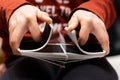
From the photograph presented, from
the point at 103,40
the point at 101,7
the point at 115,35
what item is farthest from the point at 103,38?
the point at 115,35

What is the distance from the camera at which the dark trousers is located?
56 centimetres

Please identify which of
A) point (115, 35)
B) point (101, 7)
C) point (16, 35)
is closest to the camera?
point (16, 35)

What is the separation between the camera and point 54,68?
625 mm

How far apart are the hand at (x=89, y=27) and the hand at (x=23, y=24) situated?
0.20 feet

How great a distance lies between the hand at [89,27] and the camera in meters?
0.53

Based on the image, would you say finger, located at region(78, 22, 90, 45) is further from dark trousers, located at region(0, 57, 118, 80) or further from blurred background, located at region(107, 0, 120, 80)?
blurred background, located at region(107, 0, 120, 80)

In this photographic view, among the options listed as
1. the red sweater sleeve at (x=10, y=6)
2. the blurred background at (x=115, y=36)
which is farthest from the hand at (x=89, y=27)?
the blurred background at (x=115, y=36)

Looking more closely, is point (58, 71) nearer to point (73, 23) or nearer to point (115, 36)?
point (73, 23)

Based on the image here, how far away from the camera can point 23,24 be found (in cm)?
52

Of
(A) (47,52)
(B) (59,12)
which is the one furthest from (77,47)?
(B) (59,12)

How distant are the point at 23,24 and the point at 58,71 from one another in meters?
0.15

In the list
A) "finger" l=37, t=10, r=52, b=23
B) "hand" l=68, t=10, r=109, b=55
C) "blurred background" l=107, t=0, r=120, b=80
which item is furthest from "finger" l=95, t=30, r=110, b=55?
"blurred background" l=107, t=0, r=120, b=80

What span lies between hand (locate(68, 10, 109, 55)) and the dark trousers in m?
0.06

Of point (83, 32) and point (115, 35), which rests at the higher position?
point (83, 32)
